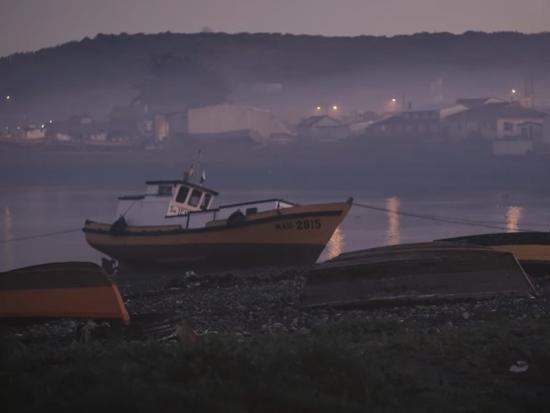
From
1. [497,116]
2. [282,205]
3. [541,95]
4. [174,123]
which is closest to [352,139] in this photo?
[497,116]

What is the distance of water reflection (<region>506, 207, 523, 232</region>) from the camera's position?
124 ft

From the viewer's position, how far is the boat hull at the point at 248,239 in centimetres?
2302

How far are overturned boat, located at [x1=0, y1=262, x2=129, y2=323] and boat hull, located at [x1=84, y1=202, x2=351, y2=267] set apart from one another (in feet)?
38.0

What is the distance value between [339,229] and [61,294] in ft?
95.1

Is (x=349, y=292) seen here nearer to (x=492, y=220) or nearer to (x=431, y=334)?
(x=431, y=334)

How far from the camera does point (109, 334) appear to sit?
32.4ft

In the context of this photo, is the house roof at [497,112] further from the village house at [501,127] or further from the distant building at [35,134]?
the distant building at [35,134]

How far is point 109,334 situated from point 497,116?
232ft

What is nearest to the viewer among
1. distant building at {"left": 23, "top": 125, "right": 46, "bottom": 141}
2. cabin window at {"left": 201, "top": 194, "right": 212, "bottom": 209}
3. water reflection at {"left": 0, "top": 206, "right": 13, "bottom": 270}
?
cabin window at {"left": 201, "top": 194, "right": 212, "bottom": 209}

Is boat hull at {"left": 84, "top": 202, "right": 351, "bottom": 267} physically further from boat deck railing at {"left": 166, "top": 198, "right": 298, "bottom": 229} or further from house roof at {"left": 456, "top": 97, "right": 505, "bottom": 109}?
house roof at {"left": 456, "top": 97, "right": 505, "bottom": 109}

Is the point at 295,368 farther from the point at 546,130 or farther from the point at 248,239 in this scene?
the point at 546,130

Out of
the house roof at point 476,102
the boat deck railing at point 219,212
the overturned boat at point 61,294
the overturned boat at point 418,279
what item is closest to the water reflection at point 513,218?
the boat deck railing at point 219,212

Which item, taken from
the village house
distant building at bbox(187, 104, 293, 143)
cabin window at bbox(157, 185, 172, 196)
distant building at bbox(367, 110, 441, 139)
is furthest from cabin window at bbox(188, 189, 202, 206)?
distant building at bbox(187, 104, 293, 143)

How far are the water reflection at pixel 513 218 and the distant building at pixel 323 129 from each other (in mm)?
36008
